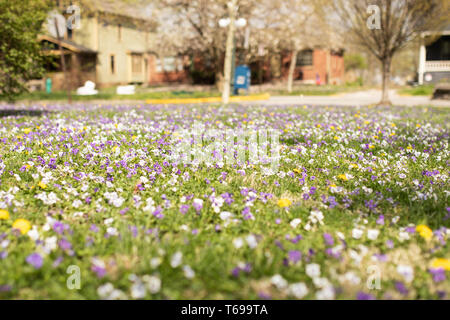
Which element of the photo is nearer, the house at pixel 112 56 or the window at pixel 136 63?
the house at pixel 112 56

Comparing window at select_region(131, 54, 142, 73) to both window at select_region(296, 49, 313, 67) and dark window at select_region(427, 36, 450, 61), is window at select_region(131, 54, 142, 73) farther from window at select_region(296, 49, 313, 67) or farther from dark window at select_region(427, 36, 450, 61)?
dark window at select_region(427, 36, 450, 61)

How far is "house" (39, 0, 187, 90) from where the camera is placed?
3756 centimetres

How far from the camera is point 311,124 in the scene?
8844 mm

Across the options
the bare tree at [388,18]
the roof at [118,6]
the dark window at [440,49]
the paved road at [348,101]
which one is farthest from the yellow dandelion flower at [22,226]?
the dark window at [440,49]

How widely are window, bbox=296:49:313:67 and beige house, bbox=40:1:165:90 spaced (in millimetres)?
15217

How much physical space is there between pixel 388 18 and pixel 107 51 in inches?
1249

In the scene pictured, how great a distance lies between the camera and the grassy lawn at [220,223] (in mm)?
2164

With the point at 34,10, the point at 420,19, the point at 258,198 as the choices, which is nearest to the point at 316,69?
the point at 420,19

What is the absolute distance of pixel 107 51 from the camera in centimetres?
4166

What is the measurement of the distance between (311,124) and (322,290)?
7.06 m

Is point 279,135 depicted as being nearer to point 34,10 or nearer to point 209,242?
point 209,242

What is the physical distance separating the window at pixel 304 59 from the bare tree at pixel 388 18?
25.4 metres

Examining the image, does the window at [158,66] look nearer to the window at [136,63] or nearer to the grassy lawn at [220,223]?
the window at [136,63]

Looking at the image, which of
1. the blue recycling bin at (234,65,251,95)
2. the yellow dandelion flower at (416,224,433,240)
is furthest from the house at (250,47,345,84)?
the yellow dandelion flower at (416,224,433,240)
